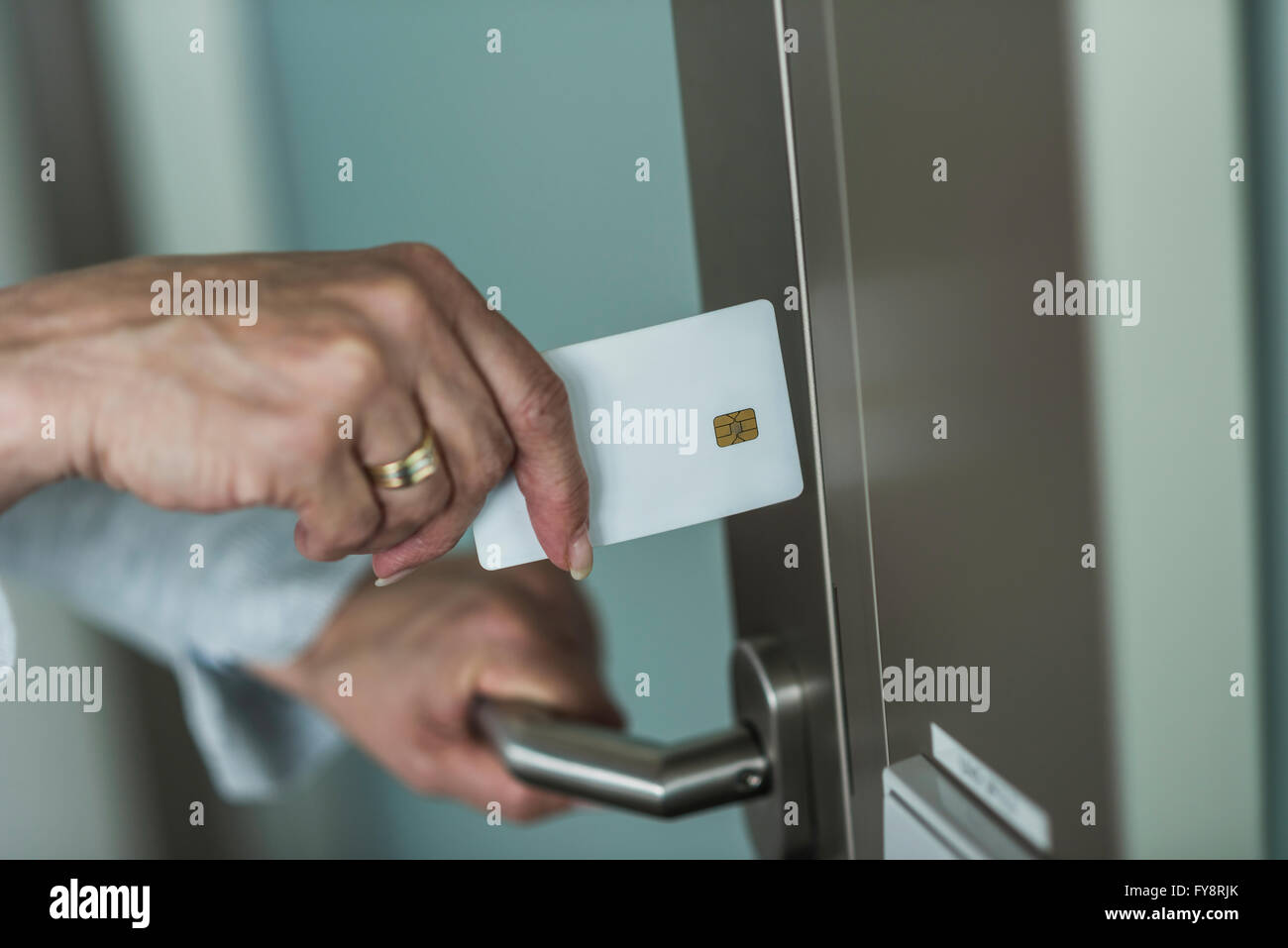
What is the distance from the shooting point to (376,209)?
2.10 ft

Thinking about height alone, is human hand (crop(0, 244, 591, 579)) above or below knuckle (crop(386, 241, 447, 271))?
below

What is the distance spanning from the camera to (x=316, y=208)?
2.29ft

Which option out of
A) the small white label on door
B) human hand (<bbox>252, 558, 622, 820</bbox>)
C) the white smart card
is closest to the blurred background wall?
human hand (<bbox>252, 558, 622, 820</bbox>)

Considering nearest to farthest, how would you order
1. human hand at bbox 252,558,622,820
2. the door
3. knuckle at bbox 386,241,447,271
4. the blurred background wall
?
the door, knuckle at bbox 386,241,447,271, the blurred background wall, human hand at bbox 252,558,622,820

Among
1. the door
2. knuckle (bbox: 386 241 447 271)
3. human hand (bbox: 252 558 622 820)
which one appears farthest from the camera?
human hand (bbox: 252 558 622 820)

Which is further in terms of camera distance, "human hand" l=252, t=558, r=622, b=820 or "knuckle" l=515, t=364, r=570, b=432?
"human hand" l=252, t=558, r=622, b=820

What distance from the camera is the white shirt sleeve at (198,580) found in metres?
0.79

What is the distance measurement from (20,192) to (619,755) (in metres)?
0.72

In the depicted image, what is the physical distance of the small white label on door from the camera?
1.21 feet

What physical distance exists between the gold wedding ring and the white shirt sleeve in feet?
1.36

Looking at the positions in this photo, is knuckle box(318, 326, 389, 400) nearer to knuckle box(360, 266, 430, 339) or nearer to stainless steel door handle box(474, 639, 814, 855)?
knuckle box(360, 266, 430, 339)

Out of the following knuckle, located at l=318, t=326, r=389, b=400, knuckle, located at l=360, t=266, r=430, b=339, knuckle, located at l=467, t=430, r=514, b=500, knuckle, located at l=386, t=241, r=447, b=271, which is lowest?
knuckle, located at l=467, t=430, r=514, b=500

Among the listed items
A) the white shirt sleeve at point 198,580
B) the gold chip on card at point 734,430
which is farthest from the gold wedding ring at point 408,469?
the white shirt sleeve at point 198,580

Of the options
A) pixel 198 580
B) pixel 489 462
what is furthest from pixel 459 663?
pixel 489 462
